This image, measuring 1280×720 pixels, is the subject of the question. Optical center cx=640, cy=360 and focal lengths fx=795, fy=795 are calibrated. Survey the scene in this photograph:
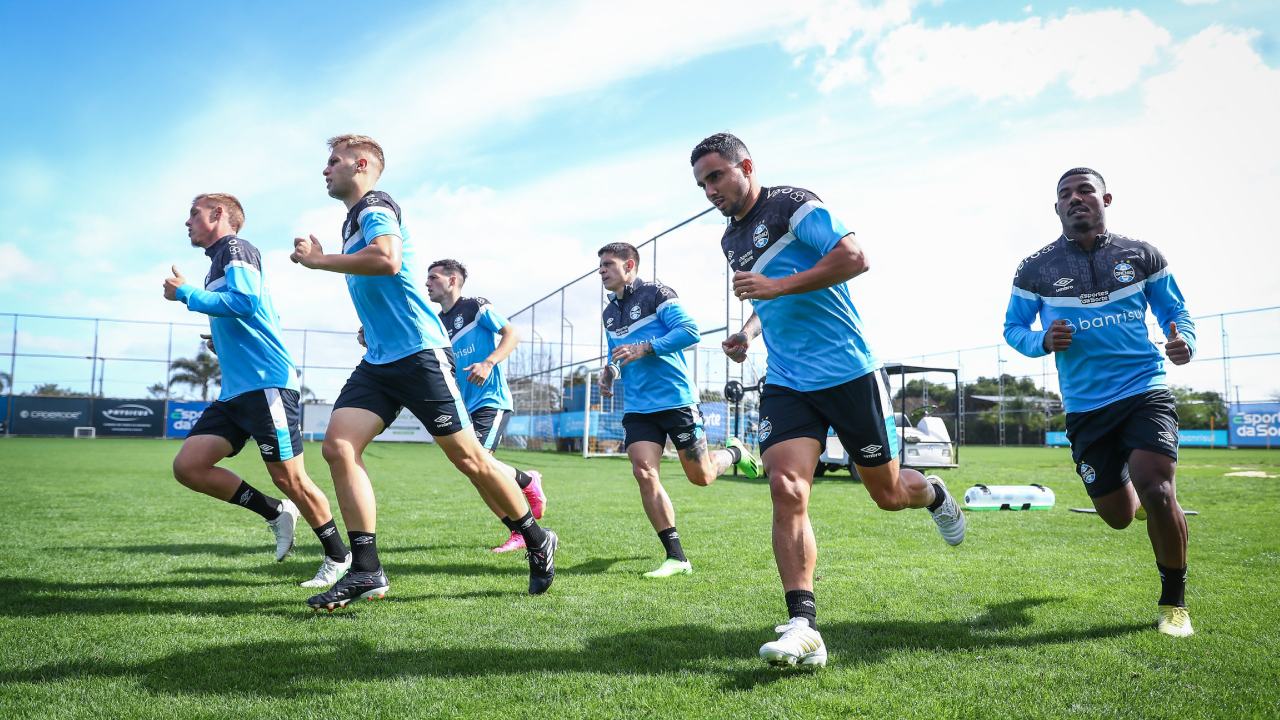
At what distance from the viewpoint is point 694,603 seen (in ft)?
13.6

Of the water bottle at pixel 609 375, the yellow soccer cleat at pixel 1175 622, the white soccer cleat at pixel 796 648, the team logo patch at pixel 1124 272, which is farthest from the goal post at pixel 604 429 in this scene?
the white soccer cleat at pixel 796 648

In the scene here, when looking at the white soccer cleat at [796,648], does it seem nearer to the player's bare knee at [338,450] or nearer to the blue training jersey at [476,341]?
the player's bare knee at [338,450]

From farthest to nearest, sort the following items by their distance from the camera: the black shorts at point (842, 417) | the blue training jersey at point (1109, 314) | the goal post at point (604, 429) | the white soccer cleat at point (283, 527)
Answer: the goal post at point (604, 429), the white soccer cleat at point (283, 527), the blue training jersey at point (1109, 314), the black shorts at point (842, 417)

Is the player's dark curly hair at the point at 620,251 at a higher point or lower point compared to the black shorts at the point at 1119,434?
higher

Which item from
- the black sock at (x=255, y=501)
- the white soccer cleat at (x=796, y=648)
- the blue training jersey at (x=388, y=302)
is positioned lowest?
the white soccer cleat at (x=796, y=648)

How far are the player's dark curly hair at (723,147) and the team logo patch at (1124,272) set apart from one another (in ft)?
6.58

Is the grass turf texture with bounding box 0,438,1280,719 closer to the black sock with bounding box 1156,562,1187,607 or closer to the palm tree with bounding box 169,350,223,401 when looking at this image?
the black sock with bounding box 1156,562,1187,607

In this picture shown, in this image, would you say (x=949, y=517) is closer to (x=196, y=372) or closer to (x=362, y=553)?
(x=362, y=553)

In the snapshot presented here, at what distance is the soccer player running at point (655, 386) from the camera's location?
5359 mm

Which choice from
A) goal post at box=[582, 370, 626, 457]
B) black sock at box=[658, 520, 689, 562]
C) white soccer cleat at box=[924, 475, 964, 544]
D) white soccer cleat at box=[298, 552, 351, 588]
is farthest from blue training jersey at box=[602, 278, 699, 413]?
goal post at box=[582, 370, 626, 457]

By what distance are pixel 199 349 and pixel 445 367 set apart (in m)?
50.5

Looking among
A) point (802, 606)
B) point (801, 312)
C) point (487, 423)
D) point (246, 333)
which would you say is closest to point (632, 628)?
point (802, 606)

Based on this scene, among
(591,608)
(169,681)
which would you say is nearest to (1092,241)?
(591,608)

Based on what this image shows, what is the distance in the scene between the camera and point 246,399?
191 inches
